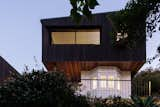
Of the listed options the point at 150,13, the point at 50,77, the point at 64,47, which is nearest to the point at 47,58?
the point at 64,47

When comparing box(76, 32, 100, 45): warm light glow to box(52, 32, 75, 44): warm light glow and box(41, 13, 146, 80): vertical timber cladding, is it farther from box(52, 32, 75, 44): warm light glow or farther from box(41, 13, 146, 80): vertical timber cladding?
box(41, 13, 146, 80): vertical timber cladding

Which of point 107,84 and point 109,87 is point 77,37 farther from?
point 109,87

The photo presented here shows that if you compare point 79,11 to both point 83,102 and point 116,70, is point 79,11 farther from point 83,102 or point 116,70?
point 116,70

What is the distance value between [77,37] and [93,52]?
169cm

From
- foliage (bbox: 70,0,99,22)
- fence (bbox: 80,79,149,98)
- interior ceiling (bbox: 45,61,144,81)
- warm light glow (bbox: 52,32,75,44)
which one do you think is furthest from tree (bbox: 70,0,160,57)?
Result: warm light glow (bbox: 52,32,75,44)

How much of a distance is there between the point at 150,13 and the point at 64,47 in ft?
73.4

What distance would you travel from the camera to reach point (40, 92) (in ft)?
48.6

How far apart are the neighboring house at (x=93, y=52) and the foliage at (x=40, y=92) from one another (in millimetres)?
14680

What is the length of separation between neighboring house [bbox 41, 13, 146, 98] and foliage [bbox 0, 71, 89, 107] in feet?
48.2

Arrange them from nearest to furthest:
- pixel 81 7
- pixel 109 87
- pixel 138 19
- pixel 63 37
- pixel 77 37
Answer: pixel 81 7 < pixel 138 19 < pixel 109 87 < pixel 77 37 < pixel 63 37

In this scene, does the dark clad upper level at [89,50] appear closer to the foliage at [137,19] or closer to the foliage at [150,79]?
the foliage at [150,79]

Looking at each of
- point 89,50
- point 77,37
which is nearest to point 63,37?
point 77,37

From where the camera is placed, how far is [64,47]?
31781 millimetres

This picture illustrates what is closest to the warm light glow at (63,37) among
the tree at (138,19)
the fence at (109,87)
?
the fence at (109,87)
